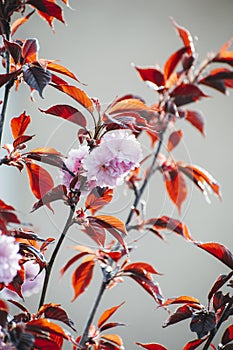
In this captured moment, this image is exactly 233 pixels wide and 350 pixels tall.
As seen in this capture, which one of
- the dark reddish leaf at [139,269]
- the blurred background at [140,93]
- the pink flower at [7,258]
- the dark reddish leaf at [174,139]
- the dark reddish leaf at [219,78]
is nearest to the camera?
the pink flower at [7,258]

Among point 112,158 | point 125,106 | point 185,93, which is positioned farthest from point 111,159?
point 185,93

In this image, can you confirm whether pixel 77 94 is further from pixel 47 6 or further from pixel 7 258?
pixel 7 258

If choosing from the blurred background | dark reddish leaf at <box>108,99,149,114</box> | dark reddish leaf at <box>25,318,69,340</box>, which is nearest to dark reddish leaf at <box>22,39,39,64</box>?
dark reddish leaf at <box>108,99,149,114</box>

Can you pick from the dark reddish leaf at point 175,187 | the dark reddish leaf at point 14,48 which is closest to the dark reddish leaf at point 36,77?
the dark reddish leaf at point 14,48

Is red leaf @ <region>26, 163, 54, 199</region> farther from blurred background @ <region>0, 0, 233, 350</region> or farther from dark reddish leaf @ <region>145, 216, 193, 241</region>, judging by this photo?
blurred background @ <region>0, 0, 233, 350</region>

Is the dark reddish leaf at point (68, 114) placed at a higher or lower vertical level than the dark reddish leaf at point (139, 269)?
higher

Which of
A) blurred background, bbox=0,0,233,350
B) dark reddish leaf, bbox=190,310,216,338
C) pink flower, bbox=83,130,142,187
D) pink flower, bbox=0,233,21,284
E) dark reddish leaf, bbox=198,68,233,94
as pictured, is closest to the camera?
pink flower, bbox=0,233,21,284

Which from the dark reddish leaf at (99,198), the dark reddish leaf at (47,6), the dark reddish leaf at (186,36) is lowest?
the dark reddish leaf at (99,198)

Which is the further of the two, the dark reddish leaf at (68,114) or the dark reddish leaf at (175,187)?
the dark reddish leaf at (175,187)

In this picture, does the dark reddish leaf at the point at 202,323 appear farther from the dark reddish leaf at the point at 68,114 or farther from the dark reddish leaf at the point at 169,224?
the dark reddish leaf at the point at 68,114
